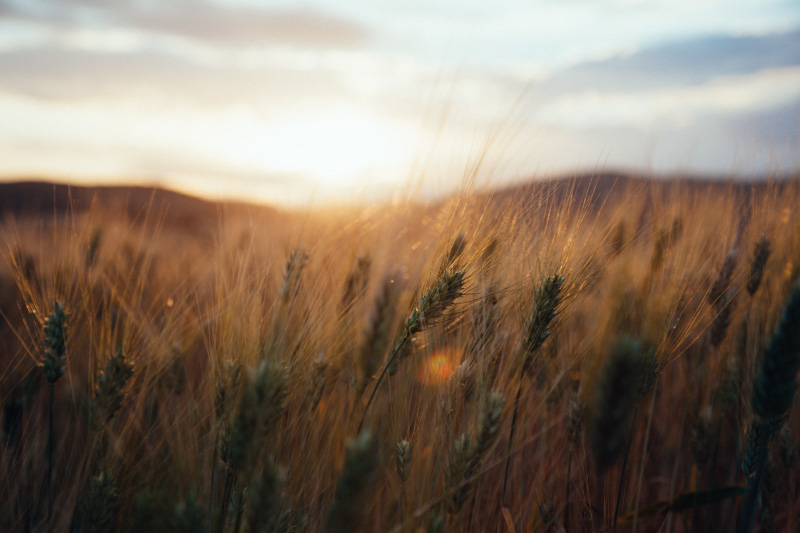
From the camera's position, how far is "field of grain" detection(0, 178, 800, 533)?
3.30 ft

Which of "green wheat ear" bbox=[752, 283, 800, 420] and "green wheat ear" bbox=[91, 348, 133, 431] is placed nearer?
"green wheat ear" bbox=[752, 283, 800, 420]

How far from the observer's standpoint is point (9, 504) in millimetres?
1449

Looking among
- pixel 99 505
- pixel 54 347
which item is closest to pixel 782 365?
pixel 99 505

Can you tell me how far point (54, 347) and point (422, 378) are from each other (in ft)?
3.70

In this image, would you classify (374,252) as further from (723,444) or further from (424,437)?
(723,444)

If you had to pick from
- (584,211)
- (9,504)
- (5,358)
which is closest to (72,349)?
(9,504)

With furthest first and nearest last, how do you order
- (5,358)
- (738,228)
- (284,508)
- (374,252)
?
(5,358) < (738,228) < (374,252) < (284,508)

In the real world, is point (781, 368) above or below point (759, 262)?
below

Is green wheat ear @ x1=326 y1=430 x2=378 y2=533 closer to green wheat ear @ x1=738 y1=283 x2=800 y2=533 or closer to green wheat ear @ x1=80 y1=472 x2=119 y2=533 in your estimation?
green wheat ear @ x1=80 y1=472 x2=119 y2=533

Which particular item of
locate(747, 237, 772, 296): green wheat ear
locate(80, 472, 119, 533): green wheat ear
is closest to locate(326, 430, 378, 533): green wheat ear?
locate(80, 472, 119, 533): green wheat ear

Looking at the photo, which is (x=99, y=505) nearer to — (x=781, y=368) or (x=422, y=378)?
(x=422, y=378)

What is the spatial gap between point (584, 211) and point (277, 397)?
3.31ft

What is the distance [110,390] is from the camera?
1.28m

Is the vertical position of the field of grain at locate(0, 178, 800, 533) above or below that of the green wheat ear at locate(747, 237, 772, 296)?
below
